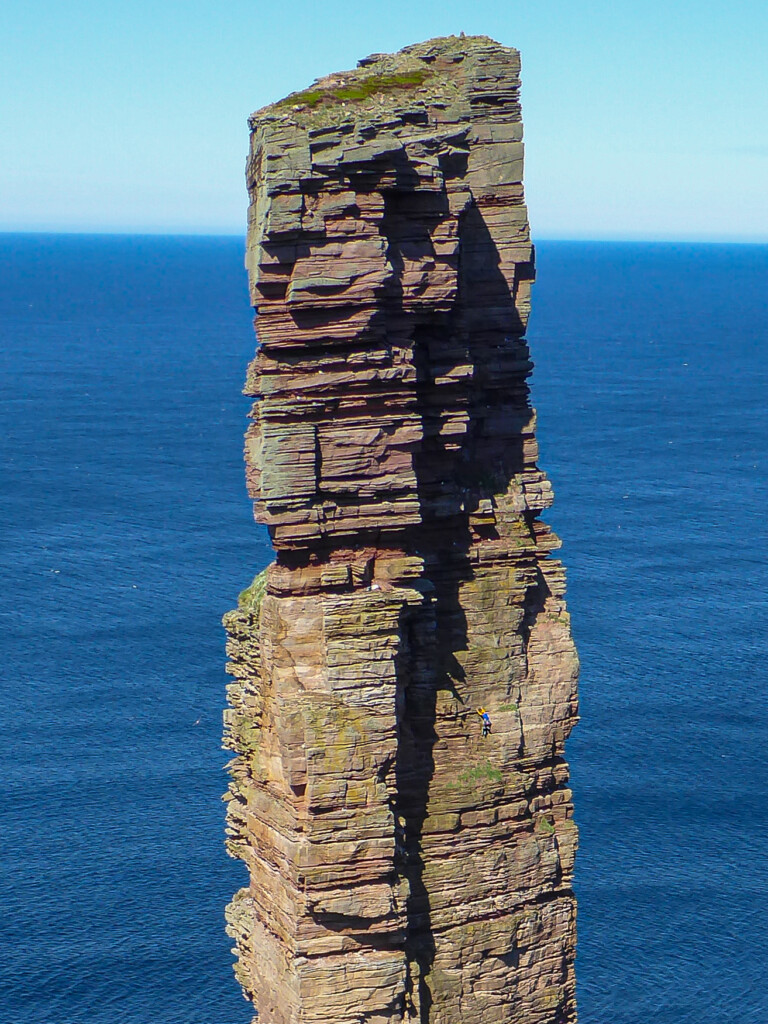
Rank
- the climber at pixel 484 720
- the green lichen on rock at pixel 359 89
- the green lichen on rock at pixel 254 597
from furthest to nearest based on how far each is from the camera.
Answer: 1. the climber at pixel 484 720
2. the green lichen on rock at pixel 254 597
3. the green lichen on rock at pixel 359 89

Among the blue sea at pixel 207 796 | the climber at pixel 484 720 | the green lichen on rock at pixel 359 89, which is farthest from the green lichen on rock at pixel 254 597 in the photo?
the blue sea at pixel 207 796

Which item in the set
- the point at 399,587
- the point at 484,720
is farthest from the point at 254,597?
the point at 484,720

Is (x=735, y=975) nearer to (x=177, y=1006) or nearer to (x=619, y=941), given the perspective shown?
(x=619, y=941)

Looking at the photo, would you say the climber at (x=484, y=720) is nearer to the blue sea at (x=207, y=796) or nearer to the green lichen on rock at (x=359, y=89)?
the green lichen on rock at (x=359, y=89)

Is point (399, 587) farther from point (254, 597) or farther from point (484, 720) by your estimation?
point (484, 720)

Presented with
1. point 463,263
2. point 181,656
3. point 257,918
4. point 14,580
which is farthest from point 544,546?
point 14,580
